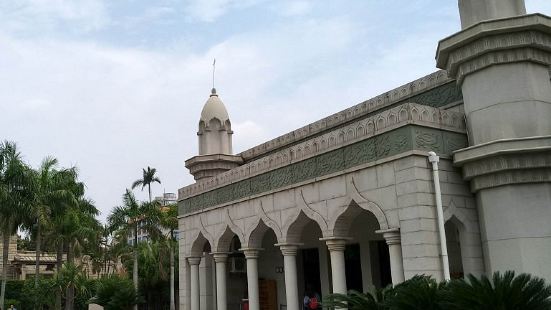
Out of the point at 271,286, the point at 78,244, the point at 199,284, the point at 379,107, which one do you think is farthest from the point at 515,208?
the point at 78,244

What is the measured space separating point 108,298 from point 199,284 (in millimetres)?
4674

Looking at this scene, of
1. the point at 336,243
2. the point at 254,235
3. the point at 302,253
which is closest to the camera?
the point at 336,243

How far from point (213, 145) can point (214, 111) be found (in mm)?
1325

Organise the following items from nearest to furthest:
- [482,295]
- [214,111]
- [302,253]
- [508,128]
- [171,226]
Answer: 1. [482,295]
2. [508,128]
3. [302,253]
4. [214,111]
5. [171,226]

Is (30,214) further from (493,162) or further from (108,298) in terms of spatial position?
(493,162)

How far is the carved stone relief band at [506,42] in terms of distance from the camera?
1145 centimetres

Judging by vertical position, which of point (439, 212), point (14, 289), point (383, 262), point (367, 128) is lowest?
point (14, 289)

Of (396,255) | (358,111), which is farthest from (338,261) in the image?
(358,111)

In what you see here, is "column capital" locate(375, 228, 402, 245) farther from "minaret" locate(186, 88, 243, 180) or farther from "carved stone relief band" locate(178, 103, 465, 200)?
"minaret" locate(186, 88, 243, 180)

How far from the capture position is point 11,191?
2605 cm

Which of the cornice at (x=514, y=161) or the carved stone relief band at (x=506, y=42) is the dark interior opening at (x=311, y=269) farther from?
the carved stone relief band at (x=506, y=42)

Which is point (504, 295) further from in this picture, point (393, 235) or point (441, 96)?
point (441, 96)

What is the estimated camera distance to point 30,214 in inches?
1038

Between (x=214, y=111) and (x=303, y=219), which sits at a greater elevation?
(x=214, y=111)
